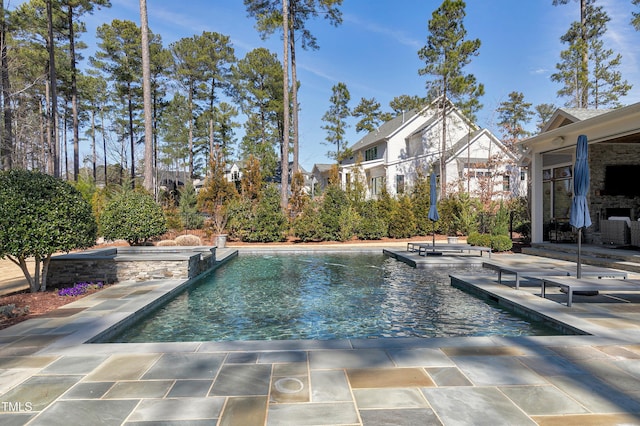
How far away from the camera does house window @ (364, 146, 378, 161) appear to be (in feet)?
101

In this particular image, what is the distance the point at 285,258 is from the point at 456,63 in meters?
16.4

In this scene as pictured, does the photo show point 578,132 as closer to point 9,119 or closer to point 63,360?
point 63,360

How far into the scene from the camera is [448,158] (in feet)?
79.9

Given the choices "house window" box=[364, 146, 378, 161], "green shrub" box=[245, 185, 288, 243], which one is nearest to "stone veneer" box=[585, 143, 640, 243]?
"green shrub" box=[245, 185, 288, 243]

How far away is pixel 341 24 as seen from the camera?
2159cm

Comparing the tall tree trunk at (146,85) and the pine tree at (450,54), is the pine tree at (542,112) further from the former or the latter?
the tall tree trunk at (146,85)

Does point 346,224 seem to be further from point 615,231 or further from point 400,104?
point 400,104

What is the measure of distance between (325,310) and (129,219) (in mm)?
8330

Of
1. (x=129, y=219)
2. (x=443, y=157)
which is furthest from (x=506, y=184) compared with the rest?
(x=129, y=219)

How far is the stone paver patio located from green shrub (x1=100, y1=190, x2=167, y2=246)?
7349 mm

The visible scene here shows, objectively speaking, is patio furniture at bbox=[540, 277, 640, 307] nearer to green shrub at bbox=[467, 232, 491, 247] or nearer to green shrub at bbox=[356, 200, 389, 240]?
green shrub at bbox=[467, 232, 491, 247]

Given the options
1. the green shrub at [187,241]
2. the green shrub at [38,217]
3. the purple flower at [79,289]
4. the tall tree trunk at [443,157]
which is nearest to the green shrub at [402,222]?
the tall tree trunk at [443,157]

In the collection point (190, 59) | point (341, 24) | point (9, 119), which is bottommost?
point (9, 119)

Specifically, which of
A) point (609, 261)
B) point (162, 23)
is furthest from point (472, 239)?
point (162, 23)
